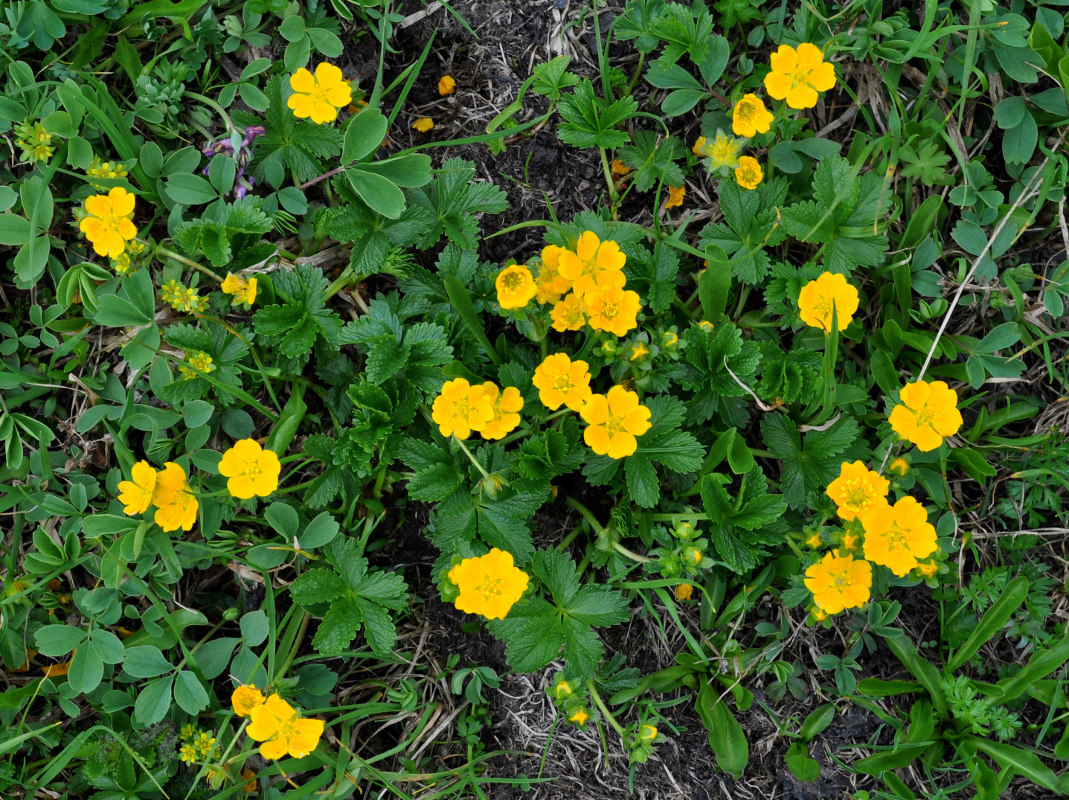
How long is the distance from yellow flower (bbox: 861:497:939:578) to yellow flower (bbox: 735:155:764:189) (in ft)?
3.71

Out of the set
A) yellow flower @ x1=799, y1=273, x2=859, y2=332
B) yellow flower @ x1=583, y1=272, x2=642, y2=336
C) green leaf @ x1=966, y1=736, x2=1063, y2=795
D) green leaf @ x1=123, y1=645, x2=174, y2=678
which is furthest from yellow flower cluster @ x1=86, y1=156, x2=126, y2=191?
green leaf @ x1=966, y1=736, x2=1063, y2=795

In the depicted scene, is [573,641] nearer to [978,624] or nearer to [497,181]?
[978,624]

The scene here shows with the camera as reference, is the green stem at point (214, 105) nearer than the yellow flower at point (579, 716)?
No

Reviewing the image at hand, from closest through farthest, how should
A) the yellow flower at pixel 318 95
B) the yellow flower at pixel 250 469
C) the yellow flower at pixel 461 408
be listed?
the yellow flower at pixel 461 408, the yellow flower at pixel 250 469, the yellow flower at pixel 318 95

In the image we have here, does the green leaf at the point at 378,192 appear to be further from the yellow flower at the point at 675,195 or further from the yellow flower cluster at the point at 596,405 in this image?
the yellow flower at the point at 675,195

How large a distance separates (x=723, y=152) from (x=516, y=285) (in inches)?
34.5

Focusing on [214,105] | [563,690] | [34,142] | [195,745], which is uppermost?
[214,105]

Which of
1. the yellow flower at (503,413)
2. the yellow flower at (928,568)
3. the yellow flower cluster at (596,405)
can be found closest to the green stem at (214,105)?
the yellow flower at (503,413)

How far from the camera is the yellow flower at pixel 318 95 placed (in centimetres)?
252

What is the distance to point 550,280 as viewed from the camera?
2438 millimetres

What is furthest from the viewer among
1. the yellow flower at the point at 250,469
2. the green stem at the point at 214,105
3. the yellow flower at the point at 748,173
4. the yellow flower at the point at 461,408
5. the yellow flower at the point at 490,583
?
the green stem at the point at 214,105

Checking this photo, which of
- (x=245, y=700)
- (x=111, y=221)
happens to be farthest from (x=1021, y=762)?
(x=111, y=221)

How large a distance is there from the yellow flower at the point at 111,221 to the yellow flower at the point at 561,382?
1401 millimetres

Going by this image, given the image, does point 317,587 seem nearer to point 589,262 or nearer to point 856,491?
point 589,262
